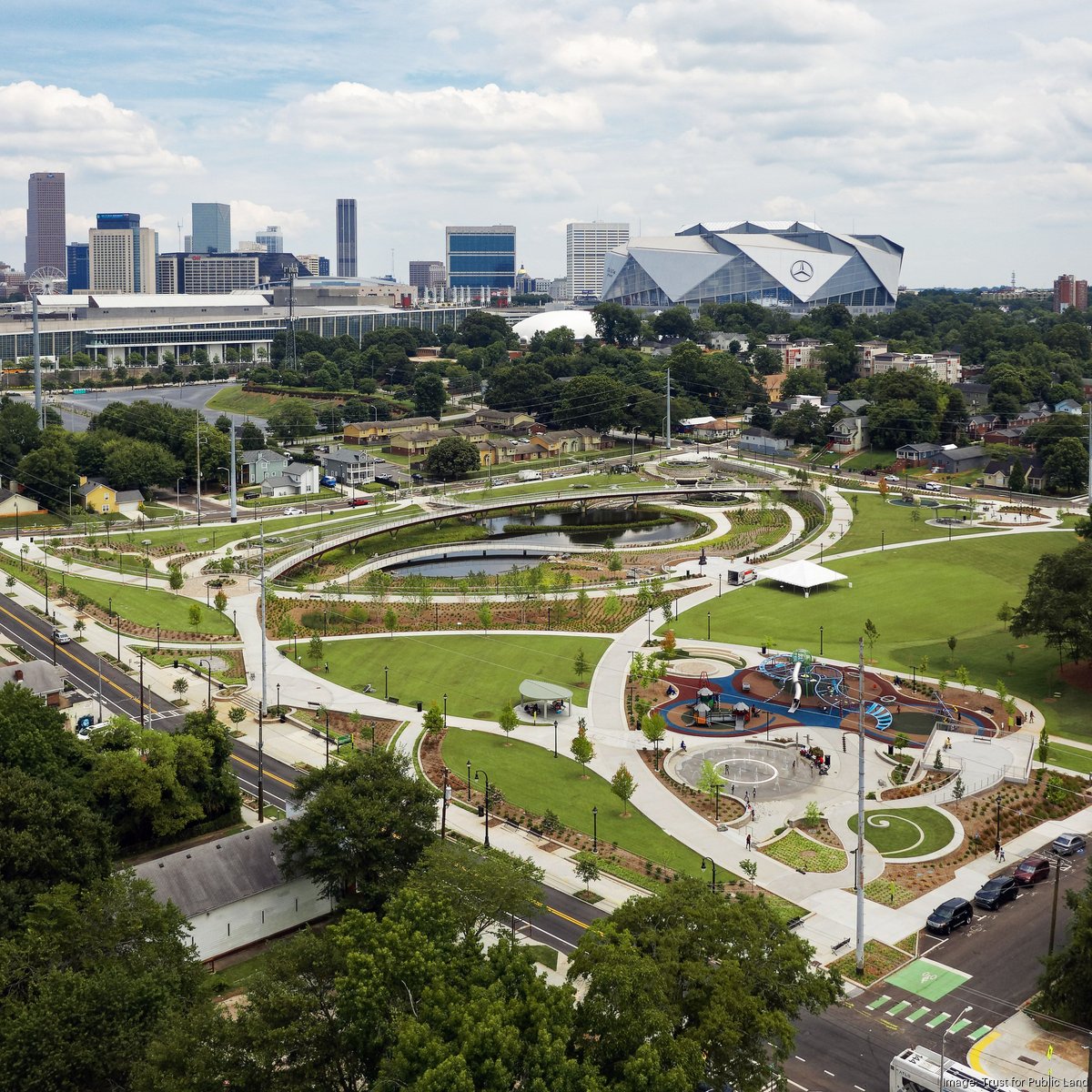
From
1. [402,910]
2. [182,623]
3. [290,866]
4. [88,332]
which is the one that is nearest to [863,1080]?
[402,910]

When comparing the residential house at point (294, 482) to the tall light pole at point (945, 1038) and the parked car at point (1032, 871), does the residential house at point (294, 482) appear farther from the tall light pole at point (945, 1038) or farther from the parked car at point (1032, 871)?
the tall light pole at point (945, 1038)

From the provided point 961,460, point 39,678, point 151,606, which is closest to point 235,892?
point 39,678

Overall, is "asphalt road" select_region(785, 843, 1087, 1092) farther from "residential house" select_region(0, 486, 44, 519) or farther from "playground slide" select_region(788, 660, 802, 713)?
"residential house" select_region(0, 486, 44, 519)

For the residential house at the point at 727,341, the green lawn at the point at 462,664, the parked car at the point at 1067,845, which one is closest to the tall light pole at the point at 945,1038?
the parked car at the point at 1067,845

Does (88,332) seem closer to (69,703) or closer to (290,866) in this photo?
(69,703)

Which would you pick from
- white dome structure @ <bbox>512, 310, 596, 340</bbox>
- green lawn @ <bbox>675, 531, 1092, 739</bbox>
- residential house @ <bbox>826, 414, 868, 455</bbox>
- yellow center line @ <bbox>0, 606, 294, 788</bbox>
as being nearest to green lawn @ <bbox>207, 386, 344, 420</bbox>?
white dome structure @ <bbox>512, 310, 596, 340</bbox>

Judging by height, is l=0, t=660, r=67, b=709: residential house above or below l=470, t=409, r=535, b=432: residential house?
below

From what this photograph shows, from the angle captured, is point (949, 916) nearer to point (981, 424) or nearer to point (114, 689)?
point (114, 689)
